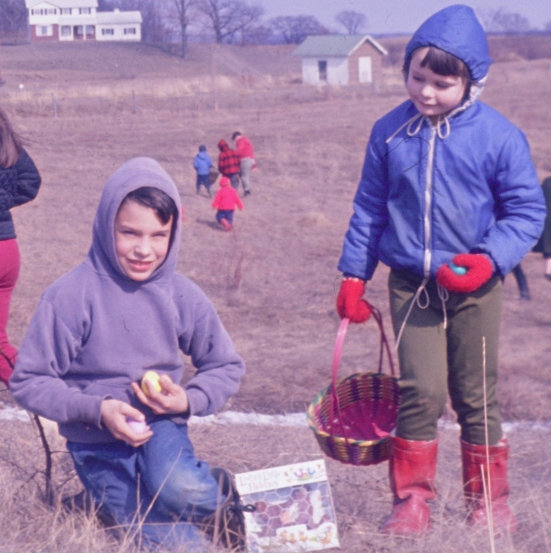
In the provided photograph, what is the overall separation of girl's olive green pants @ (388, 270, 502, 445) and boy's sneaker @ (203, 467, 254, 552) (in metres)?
0.59

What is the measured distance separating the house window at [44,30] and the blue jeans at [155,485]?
2638 millimetres

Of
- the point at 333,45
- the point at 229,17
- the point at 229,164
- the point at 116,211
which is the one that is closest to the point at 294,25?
the point at 229,17

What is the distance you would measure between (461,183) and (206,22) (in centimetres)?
379

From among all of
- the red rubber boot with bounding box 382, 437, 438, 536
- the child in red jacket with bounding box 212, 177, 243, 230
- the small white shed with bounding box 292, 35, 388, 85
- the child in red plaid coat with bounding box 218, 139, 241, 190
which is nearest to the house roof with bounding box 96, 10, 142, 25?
the red rubber boot with bounding box 382, 437, 438, 536

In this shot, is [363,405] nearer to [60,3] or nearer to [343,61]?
[60,3]

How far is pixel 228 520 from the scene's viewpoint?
9.25 feet

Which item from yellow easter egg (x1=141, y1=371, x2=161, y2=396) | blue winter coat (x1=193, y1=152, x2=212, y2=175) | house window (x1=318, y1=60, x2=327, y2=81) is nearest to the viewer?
yellow easter egg (x1=141, y1=371, x2=161, y2=396)

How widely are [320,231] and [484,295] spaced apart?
10258mm

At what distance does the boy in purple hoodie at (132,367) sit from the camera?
2715mm

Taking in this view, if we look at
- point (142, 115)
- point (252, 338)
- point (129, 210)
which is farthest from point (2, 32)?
point (142, 115)

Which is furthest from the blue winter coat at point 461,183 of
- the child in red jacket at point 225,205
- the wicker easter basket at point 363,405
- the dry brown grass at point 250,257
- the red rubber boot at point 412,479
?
the child in red jacket at point 225,205

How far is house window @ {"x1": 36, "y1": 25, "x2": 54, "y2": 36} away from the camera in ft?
15.8

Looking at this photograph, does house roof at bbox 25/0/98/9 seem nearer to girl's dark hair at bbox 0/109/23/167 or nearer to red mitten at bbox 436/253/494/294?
girl's dark hair at bbox 0/109/23/167

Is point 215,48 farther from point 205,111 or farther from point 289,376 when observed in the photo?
point 205,111
